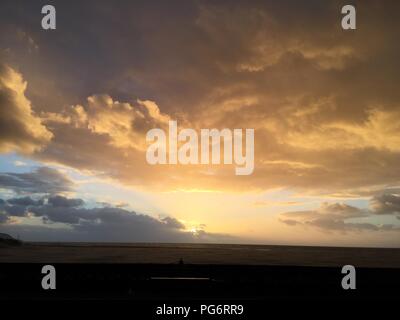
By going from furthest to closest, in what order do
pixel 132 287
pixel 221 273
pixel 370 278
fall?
pixel 221 273 < pixel 370 278 < pixel 132 287

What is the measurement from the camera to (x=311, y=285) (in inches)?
796

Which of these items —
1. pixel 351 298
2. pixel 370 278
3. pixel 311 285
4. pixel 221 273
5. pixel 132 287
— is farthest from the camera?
pixel 221 273

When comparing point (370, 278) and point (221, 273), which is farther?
point (221, 273)

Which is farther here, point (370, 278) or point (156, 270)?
point (156, 270)
